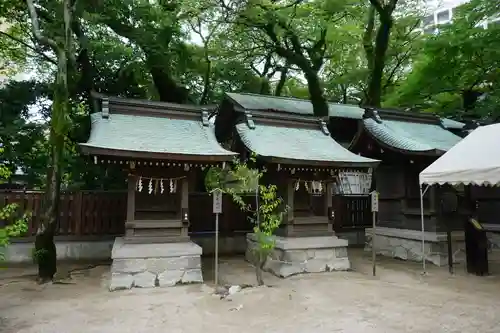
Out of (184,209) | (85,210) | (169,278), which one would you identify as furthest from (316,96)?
(169,278)

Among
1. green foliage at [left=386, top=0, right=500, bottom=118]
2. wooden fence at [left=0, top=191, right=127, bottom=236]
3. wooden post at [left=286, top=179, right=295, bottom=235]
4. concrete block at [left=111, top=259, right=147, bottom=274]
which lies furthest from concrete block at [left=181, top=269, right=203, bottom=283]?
green foliage at [left=386, top=0, right=500, bottom=118]

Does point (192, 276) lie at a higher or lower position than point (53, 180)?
lower

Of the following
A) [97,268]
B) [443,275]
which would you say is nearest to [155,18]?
[97,268]

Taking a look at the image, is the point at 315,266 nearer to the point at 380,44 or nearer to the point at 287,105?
the point at 287,105

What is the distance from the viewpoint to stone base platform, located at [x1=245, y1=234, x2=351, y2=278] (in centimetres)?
921

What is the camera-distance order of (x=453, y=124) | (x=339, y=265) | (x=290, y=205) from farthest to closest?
(x=453, y=124), (x=339, y=265), (x=290, y=205)

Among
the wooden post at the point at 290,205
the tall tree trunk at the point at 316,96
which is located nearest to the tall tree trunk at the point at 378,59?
the tall tree trunk at the point at 316,96

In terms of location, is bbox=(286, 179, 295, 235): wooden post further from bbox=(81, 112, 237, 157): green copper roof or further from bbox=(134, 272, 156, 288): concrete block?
bbox=(134, 272, 156, 288): concrete block

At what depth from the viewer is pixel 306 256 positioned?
9.45m

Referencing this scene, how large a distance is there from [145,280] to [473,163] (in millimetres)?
7223

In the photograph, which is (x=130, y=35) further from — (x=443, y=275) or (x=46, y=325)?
(x=443, y=275)

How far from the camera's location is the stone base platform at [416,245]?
1046 cm

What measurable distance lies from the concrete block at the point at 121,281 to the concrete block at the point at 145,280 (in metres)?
0.10

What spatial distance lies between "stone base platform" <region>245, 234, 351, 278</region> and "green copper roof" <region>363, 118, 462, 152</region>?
11.3ft
